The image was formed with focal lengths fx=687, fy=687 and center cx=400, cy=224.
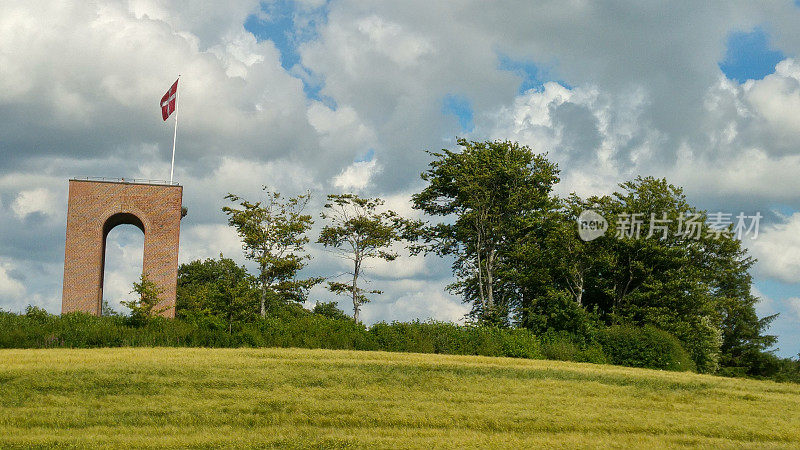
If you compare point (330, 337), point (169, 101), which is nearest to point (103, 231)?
point (169, 101)

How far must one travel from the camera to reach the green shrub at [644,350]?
27.9 metres

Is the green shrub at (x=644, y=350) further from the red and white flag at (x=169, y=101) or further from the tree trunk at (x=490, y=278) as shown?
the red and white flag at (x=169, y=101)

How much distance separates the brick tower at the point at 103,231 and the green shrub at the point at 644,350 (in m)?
21.1

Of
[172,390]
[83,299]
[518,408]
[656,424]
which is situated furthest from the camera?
[83,299]

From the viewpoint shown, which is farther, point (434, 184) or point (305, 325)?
point (434, 184)

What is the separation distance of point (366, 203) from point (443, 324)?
14.2 meters

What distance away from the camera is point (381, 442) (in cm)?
1058

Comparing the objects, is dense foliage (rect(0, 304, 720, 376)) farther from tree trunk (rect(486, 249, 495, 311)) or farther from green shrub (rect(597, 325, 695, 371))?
tree trunk (rect(486, 249, 495, 311))

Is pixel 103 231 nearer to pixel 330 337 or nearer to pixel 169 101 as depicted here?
pixel 169 101

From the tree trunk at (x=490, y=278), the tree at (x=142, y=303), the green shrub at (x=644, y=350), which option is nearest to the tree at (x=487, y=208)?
the tree trunk at (x=490, y=278)

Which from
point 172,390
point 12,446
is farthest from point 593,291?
point 12,446

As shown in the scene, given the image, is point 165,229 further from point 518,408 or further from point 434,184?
point 518,408

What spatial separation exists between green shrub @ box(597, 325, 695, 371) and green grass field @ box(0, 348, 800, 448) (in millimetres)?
9369

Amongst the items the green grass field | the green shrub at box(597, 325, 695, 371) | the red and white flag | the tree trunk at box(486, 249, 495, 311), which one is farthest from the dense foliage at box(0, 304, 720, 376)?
the red and white flag
